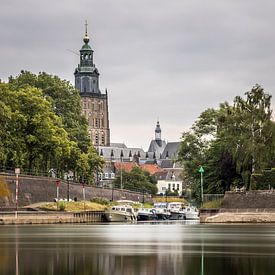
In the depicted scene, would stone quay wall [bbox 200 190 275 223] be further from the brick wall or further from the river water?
the river water

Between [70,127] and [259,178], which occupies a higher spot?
[70,127]

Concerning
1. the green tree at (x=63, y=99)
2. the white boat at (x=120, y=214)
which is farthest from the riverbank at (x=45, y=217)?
the green tree at (x=63, y=99)

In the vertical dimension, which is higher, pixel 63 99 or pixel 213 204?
pixel 63 99

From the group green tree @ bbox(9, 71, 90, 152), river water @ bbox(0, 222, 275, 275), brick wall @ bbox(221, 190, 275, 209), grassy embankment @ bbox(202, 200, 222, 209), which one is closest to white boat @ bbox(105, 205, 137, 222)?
grassy embankment @ bbox(202, 200, 222, 209)

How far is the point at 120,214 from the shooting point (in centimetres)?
10894

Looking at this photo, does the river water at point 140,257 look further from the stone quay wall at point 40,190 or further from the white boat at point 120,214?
the white boat at point 120,214

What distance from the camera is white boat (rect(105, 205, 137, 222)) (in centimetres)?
10769

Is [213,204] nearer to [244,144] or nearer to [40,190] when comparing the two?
[244,144]

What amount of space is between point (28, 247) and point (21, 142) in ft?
210

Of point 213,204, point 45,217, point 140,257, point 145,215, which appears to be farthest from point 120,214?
point 140,257

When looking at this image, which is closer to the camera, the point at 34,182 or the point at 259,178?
the point at 259,178

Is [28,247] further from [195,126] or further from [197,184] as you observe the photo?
[195,126]

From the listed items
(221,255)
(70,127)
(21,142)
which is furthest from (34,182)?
(221,255)

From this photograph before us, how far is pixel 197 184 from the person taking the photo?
113938 mm
